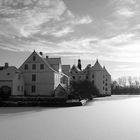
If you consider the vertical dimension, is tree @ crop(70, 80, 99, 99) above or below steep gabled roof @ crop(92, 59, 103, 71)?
below

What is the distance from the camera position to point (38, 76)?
4425cm

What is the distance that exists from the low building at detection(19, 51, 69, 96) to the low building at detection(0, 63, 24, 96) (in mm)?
2773

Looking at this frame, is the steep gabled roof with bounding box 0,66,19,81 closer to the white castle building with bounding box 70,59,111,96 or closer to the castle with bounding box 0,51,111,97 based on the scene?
the castle with bounding box 0,51,111,97

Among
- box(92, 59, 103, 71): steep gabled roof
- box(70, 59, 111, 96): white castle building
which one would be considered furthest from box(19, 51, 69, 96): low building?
box(92, 59, 103, 71): steep gabled roof

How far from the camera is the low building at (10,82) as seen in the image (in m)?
38.9

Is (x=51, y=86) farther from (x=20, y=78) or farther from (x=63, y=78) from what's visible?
(x=63, y=78)

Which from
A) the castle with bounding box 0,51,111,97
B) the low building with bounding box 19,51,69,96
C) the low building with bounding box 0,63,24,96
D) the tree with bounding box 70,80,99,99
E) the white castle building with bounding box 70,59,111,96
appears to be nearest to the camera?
the low building with bounding box 0,63,24,96

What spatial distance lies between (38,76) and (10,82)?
6714mm

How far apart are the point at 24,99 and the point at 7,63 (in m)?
13.4

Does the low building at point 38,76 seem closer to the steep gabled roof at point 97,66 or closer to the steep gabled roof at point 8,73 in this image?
the steep gabled roof at point 8,73

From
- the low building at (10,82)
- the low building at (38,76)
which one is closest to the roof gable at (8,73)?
the low building at (10,82)

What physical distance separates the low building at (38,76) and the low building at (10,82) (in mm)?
2773

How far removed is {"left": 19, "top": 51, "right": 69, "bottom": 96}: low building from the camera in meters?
44.0

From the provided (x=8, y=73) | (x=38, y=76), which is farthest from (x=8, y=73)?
(x=38, y=76)
